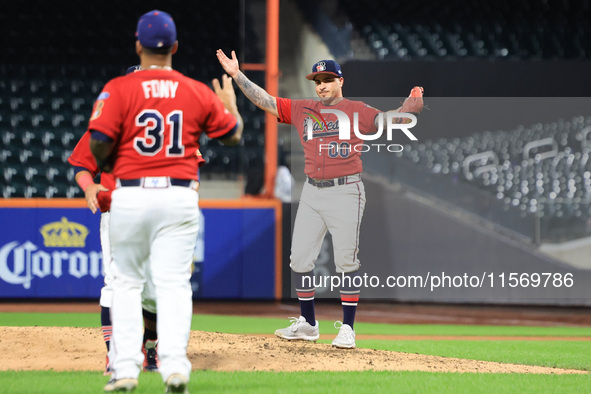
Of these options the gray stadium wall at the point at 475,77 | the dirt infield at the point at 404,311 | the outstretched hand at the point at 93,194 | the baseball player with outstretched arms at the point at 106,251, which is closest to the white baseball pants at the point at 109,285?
the baseball player with outstretched arms at the point at 106,251

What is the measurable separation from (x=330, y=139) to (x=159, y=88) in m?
2.44

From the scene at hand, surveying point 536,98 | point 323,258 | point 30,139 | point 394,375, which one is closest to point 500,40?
point 536,98

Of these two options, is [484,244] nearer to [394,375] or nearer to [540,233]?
[540,233]

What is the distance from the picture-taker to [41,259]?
10.5 meters

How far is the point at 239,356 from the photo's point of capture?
492cm

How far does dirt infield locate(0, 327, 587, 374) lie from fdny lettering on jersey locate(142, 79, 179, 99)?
72.1 inches

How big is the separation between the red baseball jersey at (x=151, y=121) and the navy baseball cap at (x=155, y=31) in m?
0.13

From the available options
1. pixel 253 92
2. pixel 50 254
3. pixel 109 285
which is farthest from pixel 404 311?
pixel 109 285

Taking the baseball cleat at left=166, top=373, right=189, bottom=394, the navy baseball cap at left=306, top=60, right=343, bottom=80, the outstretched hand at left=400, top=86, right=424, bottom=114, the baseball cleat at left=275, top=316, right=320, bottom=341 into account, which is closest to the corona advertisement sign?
the baseball cleat at left=275, top=316, right=320, bottom=341

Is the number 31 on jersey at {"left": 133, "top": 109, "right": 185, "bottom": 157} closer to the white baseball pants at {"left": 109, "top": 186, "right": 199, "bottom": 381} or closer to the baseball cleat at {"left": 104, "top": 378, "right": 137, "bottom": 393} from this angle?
the white baseball pants at {"left": 109, "top": 186, "right": 199, "bottom": 381}

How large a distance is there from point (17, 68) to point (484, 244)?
863cm

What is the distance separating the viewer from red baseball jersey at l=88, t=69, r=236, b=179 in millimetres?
3443

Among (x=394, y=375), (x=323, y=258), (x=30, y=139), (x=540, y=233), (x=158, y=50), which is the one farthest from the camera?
(x=30, y=139)

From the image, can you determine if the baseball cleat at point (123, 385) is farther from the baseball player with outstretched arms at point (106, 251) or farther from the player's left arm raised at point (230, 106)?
the player's left arm raised at point (230, 106)
